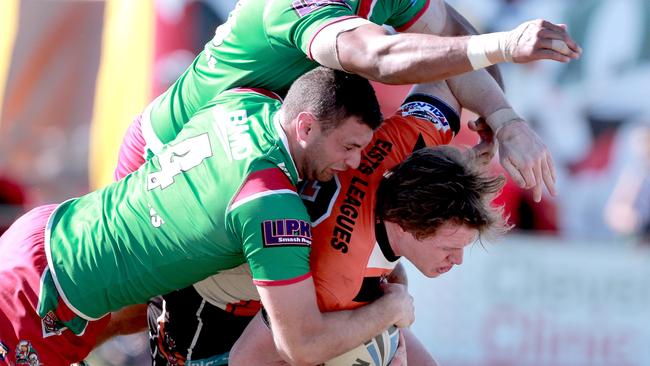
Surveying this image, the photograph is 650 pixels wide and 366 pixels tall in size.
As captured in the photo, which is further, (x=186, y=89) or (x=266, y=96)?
(x=186, y=89)

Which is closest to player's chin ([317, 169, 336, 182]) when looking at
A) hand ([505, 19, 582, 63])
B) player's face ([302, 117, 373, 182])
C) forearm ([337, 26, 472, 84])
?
player's face ([302, 117, 373, 182])

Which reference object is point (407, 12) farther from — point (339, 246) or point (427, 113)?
point (339, 246)

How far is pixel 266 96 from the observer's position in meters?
4.61

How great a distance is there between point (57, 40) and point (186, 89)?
266 inches

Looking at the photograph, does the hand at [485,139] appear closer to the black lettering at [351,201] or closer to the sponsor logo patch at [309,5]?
the black lettering at [351,201]

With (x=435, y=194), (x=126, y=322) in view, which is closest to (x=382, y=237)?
(x=435, y=194)

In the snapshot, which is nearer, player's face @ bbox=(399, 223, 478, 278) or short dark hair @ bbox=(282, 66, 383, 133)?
short dark hair @ bbox=(282, 66, 383, 133)

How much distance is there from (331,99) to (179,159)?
61 cm

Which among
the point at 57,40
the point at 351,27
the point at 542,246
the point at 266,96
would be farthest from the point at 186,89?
the point at 57,40

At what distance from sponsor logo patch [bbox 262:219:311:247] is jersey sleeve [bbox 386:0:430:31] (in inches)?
44.1

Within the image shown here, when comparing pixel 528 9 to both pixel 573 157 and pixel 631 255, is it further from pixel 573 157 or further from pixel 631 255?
pixel 631 255

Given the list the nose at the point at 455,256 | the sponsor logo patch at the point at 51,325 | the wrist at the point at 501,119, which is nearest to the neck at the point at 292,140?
the nose at the point at 455,256

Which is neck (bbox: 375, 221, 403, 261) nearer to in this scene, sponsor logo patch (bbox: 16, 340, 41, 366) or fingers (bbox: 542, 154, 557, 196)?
fingers (bbox: 542, 154, 557, 196)

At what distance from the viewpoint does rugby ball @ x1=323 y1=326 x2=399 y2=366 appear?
439cm
